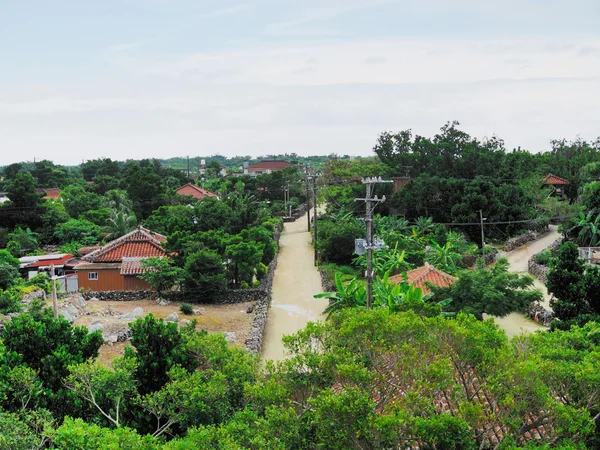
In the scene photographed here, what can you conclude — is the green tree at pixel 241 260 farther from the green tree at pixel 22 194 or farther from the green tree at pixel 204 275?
the green tree at pixel 22 194

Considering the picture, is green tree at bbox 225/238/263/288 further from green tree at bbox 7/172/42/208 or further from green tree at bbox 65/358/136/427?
green tree at bbox 7/172/42/208

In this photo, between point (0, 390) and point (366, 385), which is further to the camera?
point (0, 390)


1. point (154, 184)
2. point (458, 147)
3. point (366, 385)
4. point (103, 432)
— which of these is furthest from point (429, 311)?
point (154, 184)

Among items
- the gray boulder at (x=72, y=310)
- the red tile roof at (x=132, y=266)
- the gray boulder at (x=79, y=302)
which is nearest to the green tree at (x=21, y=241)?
the red tile roof at (x=132, y=266)

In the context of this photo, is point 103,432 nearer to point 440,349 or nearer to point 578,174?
point 440,349

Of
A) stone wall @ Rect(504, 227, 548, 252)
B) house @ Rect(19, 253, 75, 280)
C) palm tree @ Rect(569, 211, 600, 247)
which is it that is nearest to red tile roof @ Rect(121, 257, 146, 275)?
house @ Rect(19, 253, 75, 280)
